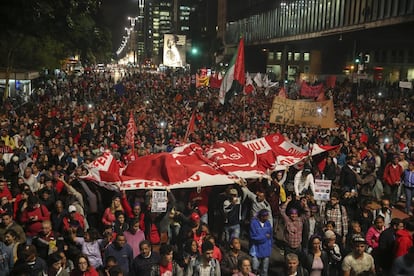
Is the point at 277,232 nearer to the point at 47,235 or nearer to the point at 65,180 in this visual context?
the point at 65,180

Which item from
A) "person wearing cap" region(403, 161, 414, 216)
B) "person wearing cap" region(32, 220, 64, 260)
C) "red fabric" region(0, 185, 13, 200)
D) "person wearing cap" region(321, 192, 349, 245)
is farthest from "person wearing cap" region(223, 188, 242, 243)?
"person wearing cap" region(403, 161, 414, 216)

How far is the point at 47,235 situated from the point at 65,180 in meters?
2.63

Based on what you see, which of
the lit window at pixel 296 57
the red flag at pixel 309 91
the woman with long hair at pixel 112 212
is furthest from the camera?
the lit window at pixel 296 57

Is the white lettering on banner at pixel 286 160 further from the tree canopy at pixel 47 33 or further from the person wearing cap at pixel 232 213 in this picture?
the tree canopy at pixel 47 33

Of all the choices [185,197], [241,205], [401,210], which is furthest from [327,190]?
[401,210]

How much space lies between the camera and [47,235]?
708 centimetres

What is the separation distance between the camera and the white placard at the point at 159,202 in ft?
26.2

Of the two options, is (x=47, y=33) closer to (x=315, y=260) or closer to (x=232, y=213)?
(x=232, y=213)

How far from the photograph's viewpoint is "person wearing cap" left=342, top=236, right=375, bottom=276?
6.55 meters

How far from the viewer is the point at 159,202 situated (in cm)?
803

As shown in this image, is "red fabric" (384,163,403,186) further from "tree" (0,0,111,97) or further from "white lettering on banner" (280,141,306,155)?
"tree" (0,0,111,97)

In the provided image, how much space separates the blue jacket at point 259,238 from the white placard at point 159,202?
1.42m

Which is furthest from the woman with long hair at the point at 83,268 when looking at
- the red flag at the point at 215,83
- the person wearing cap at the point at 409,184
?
the red flag at the point at 215,83

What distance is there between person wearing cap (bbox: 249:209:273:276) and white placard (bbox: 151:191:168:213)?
55.9 inches
